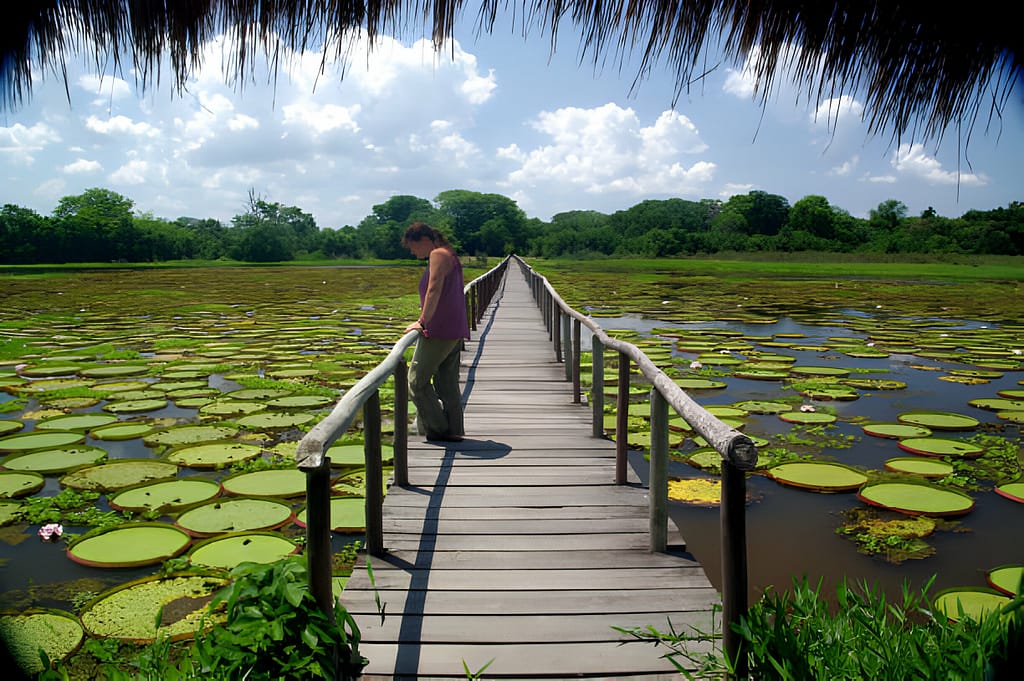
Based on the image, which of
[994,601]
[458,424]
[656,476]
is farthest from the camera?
[458,424]

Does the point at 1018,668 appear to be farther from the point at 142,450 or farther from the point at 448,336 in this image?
the point at 142,450

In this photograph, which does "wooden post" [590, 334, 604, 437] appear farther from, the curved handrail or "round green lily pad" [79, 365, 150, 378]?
"round green lily pad" [79, 365, 150, 378]

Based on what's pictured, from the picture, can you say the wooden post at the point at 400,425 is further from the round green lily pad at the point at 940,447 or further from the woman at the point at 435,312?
the round green lily pad at the point at 940,447

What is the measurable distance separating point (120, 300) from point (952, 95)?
23115 mm

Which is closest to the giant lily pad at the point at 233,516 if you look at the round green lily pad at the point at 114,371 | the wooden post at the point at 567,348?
the wooden post at the point at 567,348

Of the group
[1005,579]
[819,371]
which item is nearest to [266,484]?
[1005,579]

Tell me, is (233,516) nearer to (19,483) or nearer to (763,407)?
(19,483)

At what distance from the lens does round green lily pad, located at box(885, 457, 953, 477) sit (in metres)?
4.96

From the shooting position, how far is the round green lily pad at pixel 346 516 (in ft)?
13.3

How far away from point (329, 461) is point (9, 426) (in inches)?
234

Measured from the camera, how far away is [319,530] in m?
1.86

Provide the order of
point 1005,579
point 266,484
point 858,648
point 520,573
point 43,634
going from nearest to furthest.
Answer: point 858,648 → point 520,573 → point 43,634 → point 1005,579 → point 266,484

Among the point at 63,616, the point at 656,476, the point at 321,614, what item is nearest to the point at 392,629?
the point at 321,614

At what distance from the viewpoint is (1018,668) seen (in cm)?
173
